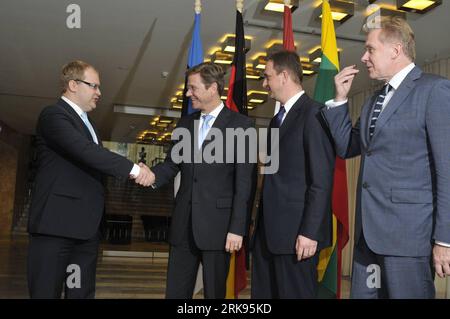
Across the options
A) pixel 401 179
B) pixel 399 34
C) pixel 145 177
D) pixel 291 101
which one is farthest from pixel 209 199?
pixel 399 34

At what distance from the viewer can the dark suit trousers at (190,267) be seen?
253 centimetres

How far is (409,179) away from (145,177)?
4.92 feet

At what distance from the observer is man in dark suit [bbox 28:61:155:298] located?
2.52 meters

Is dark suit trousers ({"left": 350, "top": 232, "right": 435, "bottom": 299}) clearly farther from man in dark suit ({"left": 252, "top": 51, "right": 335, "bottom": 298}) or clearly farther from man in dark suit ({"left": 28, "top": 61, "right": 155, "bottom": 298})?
man in dark suit ({"left": 28, "top": 61, "right": 155, "bottom": 298})

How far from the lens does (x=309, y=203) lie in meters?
2.29

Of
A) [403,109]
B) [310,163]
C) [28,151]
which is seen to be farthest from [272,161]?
[28,151]

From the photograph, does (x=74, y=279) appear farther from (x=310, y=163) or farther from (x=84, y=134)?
(x=310, y=163)

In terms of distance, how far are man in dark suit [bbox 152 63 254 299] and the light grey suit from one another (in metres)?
0.67

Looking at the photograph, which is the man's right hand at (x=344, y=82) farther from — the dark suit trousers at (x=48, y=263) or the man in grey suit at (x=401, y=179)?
the dark suit trousers at (x=48, y=263)

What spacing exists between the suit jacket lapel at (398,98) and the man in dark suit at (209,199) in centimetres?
74

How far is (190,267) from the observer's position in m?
2.59

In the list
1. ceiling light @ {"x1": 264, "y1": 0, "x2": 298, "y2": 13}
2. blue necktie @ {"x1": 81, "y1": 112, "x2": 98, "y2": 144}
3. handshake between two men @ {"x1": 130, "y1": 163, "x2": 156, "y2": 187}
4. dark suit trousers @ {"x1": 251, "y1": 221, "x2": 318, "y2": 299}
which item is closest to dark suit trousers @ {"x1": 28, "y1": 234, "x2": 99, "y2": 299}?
handshake between two men @ {"x1": 130, "y1": 163, "x2": 156, "y2": 187}

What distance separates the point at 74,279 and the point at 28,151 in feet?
52.3
